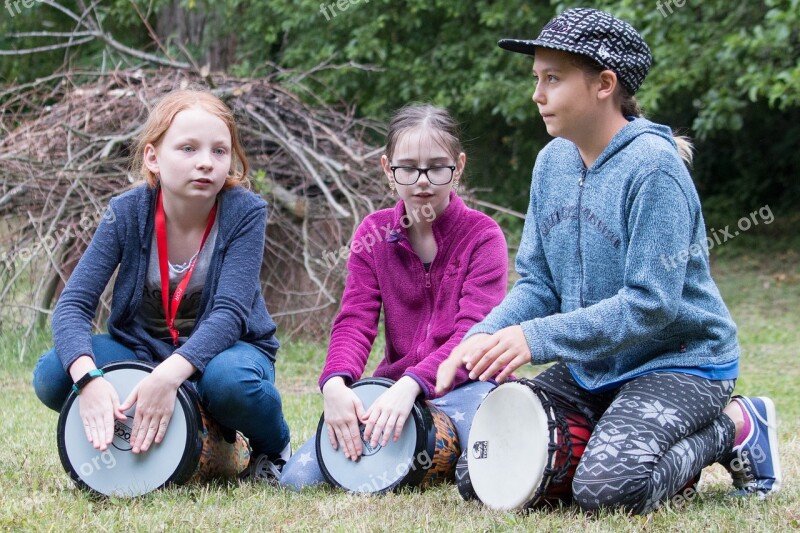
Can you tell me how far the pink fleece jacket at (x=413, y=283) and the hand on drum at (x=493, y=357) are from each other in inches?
26.5

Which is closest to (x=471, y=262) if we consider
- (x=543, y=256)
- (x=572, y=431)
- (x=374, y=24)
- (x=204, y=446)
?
(x=543, y=256)

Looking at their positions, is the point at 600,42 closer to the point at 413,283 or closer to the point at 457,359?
the point at 457,359

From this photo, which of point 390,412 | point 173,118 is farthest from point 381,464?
point 173,118

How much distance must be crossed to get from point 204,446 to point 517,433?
921mm

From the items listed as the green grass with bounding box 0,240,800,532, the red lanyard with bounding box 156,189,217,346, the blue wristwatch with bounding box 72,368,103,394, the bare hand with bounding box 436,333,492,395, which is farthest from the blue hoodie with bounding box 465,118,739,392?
the blue wristwatch with bounding box 72,368,103,394

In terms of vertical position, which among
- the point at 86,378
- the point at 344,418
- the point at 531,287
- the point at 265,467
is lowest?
the point at 265,467

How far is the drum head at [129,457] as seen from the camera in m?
2.81

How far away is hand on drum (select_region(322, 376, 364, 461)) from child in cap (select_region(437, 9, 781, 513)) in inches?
19.2

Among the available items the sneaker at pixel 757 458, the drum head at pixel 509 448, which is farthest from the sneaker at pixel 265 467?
the sneaker at pixel 757 458

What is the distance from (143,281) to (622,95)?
1.54 metres

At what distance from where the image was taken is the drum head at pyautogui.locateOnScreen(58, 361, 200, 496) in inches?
111

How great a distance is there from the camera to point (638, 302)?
97.7 inches

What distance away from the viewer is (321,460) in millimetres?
3012

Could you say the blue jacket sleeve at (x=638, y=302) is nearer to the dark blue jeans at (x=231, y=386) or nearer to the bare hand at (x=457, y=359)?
the bare hand at (x=457, y=359)
